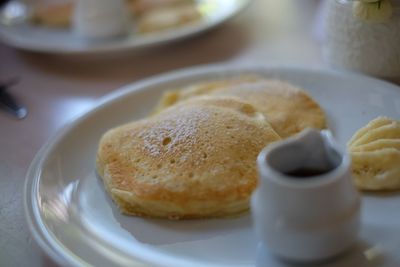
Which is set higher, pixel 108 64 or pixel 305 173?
pixel 305 173

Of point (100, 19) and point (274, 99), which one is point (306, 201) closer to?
point (274, 99)

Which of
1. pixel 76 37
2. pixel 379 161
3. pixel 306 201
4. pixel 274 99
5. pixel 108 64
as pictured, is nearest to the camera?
pixel 306 201

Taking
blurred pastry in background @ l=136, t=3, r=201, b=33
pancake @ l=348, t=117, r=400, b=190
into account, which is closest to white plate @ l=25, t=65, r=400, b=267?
pancake @ l=348, t=117, r=400, b=190

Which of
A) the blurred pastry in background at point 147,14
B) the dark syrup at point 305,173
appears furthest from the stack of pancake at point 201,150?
the blurred pastry in background at point 147,14

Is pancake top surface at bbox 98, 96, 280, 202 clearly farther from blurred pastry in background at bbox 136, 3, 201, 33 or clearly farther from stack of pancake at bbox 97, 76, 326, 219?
blurred pastry in background at bbox 136, 3, 201, 33

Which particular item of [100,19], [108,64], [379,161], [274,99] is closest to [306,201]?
[379,161]
